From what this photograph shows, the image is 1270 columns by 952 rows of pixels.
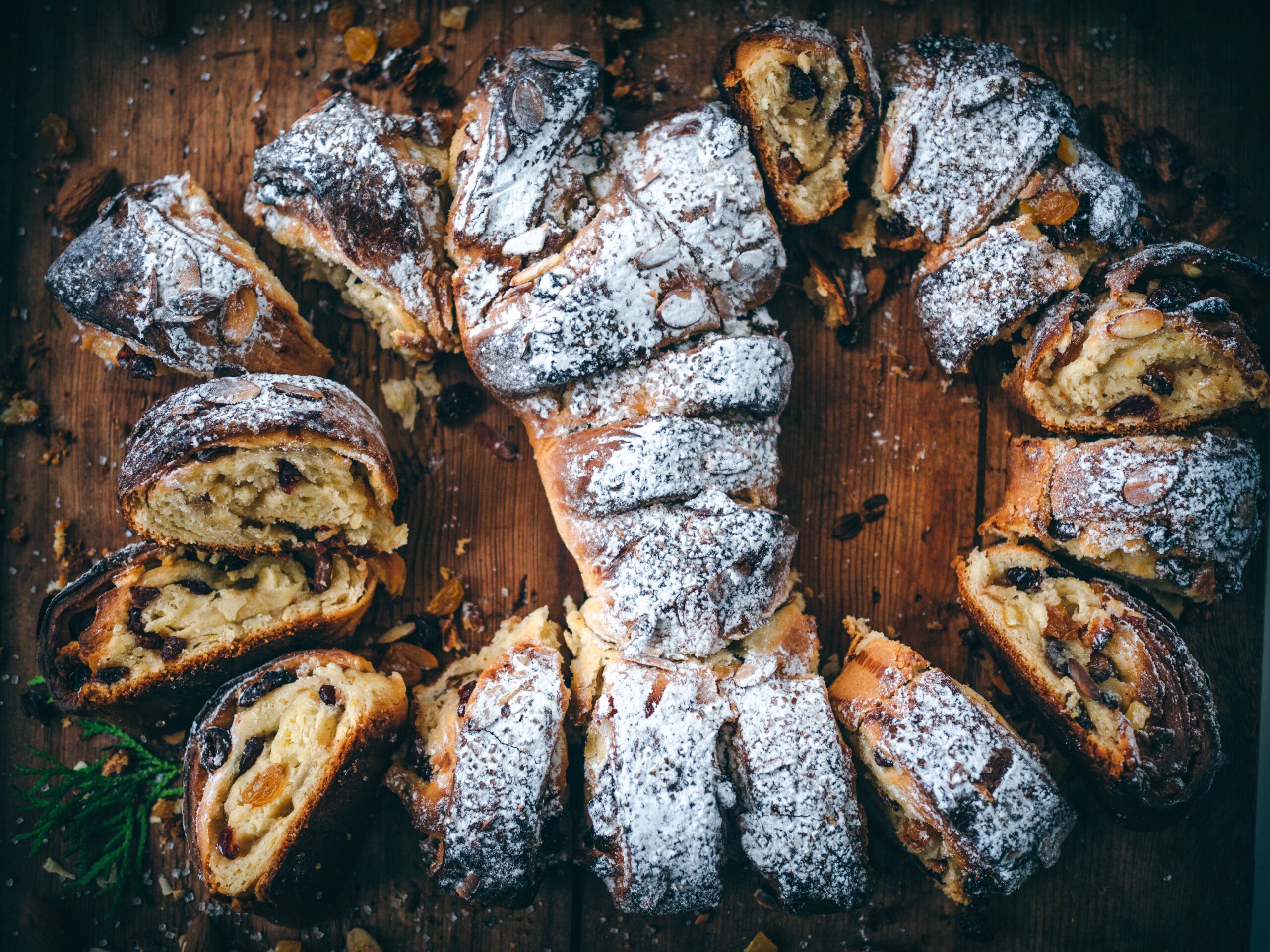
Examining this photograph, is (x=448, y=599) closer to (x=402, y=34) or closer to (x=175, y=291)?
(x=175, y=291)

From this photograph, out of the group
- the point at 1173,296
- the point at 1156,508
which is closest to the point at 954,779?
the point at 1156,508

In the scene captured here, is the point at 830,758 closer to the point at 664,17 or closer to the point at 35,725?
the point at 664,17

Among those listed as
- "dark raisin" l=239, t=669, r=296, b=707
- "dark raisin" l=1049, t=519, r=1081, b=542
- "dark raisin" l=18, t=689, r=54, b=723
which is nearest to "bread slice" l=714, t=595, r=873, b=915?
"dark raisin" l=1049, t=519, r=1081, b=542

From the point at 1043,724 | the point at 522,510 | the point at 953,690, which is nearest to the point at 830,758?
the point at 953,690

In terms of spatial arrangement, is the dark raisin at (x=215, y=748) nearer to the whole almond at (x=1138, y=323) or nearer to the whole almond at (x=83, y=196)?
the whole almond at (x=83, y=196)

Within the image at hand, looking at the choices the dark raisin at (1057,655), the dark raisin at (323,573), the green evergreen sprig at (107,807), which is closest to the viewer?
the dark raisin at (1057,655)

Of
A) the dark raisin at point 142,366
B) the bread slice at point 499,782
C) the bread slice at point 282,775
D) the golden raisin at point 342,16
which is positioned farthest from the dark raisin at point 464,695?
the golden raisin at point 342,16
